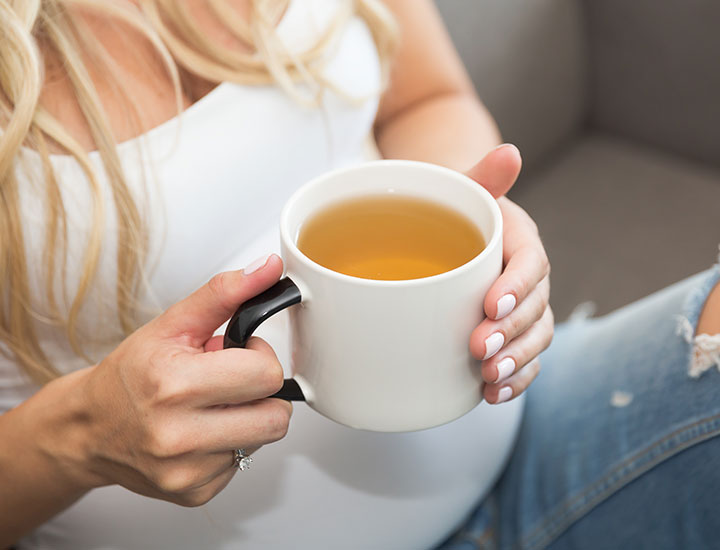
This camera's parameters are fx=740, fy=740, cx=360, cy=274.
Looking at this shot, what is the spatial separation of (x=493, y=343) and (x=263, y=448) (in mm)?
291

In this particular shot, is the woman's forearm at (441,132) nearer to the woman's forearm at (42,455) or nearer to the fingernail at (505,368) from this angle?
the fingernail at (505,368)

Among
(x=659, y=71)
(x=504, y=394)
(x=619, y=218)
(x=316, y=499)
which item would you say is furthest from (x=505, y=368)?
(x=659, y=71)

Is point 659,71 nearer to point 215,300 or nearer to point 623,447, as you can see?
point 623,447

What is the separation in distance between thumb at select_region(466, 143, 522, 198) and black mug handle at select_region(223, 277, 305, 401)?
0.21 m

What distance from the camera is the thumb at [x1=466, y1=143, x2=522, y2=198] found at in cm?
57

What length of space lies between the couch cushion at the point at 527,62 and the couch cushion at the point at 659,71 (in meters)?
0.05

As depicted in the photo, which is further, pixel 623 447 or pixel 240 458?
pixel 623 447

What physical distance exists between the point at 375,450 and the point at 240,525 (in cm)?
14

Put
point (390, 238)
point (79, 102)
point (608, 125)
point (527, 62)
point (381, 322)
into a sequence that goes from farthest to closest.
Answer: point (608, 125)
point (527, 62)
point (79, 102)
point (390, 238)
point (381, 322)

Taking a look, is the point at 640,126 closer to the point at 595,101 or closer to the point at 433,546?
the point at 595,101

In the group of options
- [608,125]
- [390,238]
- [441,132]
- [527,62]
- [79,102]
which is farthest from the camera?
[608,125]

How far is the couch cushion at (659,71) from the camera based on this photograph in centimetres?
136

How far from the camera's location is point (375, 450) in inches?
27.8

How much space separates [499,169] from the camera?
0.58 meters
